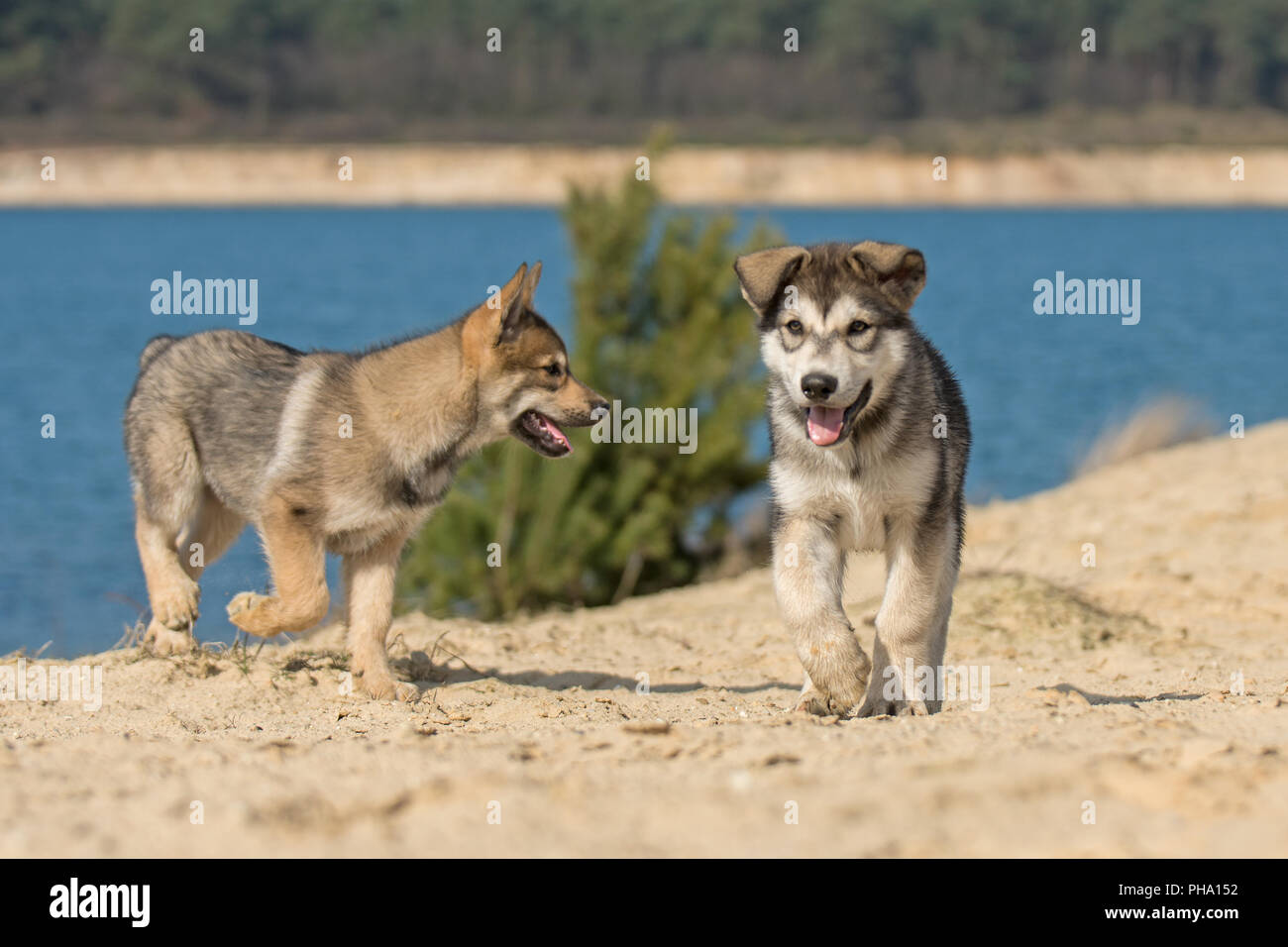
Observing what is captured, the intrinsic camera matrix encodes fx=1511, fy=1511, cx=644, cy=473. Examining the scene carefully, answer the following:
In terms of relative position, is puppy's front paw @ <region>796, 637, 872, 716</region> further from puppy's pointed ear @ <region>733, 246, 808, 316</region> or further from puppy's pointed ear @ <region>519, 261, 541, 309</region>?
puppy's pointed ear @ <region>519, 261, 541, 309</region>

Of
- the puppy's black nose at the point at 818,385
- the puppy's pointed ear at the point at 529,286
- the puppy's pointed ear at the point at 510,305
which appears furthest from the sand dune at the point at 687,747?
the puppy's pointed ear at the point at 529,286

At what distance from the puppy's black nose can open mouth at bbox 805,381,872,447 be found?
141mm

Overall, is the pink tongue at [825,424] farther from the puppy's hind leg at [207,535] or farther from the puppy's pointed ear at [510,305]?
the puppy's hind leg at [207,535]

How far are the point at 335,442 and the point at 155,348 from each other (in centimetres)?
156

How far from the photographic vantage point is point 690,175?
6600 centimetres

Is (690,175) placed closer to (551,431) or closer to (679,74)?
(679,74)

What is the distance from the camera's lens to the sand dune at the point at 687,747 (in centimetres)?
376

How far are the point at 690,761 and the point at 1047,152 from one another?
6875cm

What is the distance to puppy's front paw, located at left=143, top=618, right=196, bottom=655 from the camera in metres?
7.00

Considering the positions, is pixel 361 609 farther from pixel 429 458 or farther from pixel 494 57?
pixel 494 57

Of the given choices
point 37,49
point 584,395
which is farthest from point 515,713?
point 37,49

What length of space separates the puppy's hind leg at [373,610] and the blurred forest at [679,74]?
65.4 m
